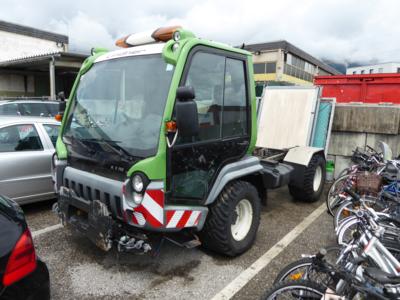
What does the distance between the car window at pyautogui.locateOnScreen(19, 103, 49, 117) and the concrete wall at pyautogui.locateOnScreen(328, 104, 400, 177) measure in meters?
8.05

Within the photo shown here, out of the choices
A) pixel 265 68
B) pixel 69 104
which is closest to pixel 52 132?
pixel 69 104

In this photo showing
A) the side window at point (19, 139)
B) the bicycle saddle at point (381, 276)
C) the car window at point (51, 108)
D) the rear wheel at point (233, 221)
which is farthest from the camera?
the car window at point (51, 108)

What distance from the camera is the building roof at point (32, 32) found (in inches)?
875

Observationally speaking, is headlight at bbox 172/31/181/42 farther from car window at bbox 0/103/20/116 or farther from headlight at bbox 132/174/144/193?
car window at bbox 0/103/20/116

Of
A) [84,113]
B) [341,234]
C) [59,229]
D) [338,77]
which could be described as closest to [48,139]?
[59,229]

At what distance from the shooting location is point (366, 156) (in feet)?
17.0

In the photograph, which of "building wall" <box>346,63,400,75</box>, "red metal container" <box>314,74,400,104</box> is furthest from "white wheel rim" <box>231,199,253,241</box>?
"building wall" <box>346,63,400,75</box>

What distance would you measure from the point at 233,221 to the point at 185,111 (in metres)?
1.59

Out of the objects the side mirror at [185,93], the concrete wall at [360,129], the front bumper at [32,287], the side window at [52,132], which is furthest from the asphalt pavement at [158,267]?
the concrete wall at [360,129]

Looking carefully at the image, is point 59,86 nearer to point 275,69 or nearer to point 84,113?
point 84,113

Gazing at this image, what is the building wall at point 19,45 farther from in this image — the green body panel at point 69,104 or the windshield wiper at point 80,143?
the windshield wiper at point 80,143

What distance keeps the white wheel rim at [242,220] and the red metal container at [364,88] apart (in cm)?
575

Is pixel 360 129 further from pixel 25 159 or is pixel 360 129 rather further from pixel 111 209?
pixel 25 159

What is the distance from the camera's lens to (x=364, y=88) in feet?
25.9
